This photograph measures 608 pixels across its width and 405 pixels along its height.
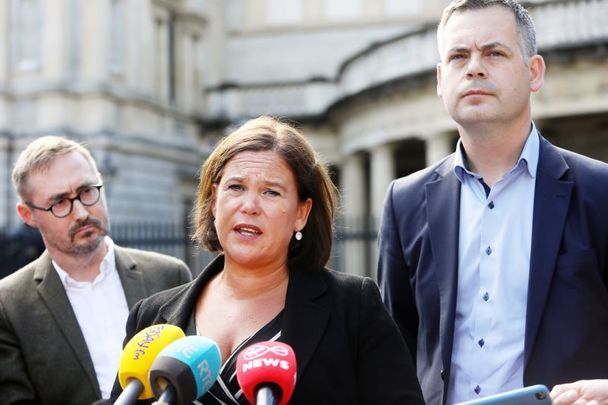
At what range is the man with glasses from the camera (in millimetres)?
4176

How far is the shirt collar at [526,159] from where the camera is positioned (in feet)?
10.9

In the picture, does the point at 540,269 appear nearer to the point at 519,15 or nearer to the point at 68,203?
the point at 519,15

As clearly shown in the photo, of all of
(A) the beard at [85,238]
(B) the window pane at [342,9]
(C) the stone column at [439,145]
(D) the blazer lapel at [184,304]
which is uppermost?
(B) the window pane at [342,9]

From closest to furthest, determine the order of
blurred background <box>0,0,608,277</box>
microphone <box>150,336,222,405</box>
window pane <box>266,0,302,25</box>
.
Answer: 1. microphone <box>150,336,222,405</box>
2. blurred background <box>0,0,608,277</box>
3. window pane <box>266,0,302,25</box>

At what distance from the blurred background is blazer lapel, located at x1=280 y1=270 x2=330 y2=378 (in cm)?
1066

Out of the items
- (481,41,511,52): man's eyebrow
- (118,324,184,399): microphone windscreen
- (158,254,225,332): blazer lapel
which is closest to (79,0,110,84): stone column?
(158,254,225,332): blazer lapel

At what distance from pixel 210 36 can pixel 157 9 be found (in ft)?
12.5

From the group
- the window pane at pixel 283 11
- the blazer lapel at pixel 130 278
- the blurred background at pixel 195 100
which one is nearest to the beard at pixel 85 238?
the blazer lapel at pixel 130 278

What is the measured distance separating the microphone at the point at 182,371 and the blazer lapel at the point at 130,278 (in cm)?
231

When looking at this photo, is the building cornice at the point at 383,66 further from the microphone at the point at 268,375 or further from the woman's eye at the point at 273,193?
the microphone at the point at 268,375

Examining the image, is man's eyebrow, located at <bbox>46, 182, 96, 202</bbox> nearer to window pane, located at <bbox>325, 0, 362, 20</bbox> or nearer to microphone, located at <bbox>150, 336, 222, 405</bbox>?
microphone, located at <bbox>150, 336, 222, 405</bbox>

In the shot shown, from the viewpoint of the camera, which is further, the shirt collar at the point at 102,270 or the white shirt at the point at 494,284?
the shirt collar at the point at 102,270

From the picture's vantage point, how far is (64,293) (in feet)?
14.6

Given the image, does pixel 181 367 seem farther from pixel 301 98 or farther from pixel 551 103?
pixel 301 98
